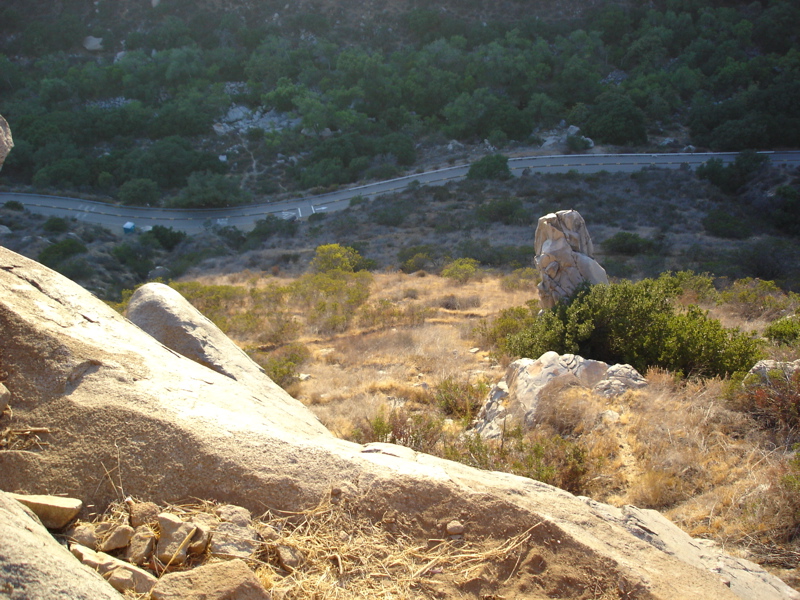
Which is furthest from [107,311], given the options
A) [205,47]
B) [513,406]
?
[205,47]

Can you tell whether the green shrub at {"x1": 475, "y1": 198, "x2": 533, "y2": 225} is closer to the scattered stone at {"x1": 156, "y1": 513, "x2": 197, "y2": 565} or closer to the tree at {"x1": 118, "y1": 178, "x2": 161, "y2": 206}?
the tree at {"x1": 118, "y1": 178, "x2": 161, "y2": 206}

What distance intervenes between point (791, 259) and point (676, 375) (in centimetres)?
1921

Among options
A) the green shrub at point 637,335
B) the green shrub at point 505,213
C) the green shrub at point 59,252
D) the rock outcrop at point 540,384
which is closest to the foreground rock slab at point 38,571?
the rock outcrop at point 540,384

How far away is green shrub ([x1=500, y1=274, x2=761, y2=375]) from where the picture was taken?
7598 millimetres

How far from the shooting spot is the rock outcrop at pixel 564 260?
9.80m

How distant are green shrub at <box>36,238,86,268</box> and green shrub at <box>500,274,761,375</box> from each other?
77.9 feet

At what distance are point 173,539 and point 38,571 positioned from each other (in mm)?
717

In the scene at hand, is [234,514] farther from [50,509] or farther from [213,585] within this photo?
[50,509]

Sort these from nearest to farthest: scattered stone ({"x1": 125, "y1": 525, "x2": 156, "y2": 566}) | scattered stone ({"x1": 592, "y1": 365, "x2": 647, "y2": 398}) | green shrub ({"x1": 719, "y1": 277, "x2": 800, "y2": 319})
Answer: scattered stone ({"x1": 125, "y1": 525, "x2": 156, "y2": 566}), scattered stone ({"x1": 592, "y1": 365, "x2": 647, "y2": 398}), green shrub ({"x1": 719, "y1": 277, "x2": 800, "y2": 319})

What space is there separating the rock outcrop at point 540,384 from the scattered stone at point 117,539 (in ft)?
14.2

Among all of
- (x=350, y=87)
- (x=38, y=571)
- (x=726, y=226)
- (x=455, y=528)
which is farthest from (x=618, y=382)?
(x=350, y=87)

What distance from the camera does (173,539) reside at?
111 inches

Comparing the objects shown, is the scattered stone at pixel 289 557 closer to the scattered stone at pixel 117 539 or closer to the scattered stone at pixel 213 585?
the scattered stone at pixel 213 585

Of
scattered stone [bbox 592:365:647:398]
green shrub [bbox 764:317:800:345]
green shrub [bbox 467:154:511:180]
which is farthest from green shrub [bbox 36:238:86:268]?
green shrub [bbox 764:317:800:345]
